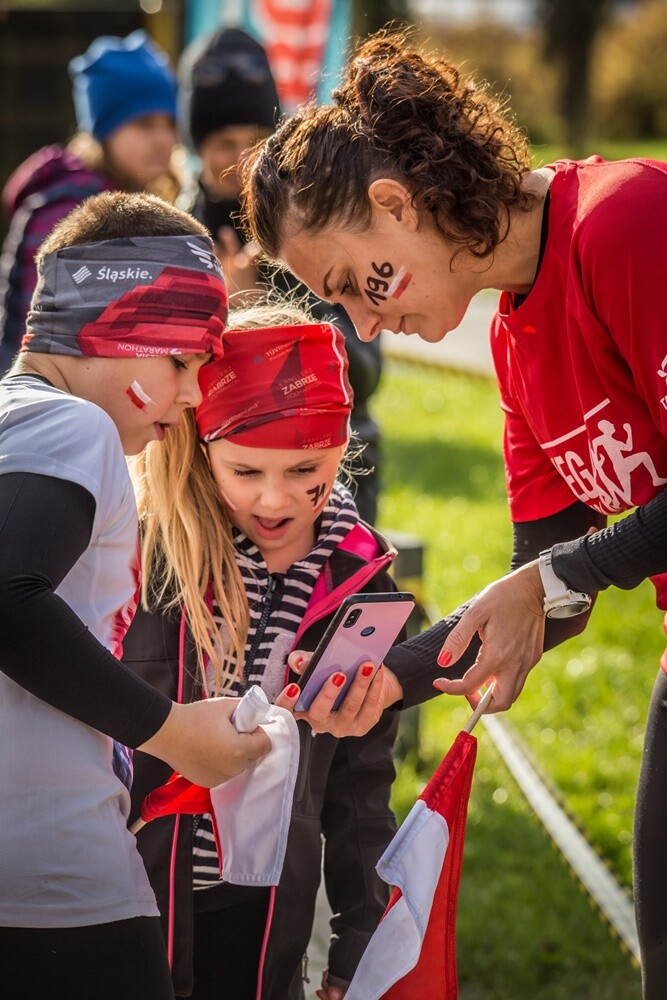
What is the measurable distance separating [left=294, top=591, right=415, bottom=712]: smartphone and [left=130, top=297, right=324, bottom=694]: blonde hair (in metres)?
0.26

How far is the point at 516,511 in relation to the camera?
9.25 ft

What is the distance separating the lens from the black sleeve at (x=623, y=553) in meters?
2.26

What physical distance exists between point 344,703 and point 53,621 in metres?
0.74

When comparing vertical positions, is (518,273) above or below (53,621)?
above

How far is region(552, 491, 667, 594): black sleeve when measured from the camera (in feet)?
7.41

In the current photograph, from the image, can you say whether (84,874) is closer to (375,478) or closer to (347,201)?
(347,201)

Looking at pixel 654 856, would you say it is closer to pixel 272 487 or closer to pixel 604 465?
pixel 604 465

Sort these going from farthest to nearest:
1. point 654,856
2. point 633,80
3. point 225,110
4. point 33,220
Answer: point 633,80
point 33,220
point 225,110
point 654,856

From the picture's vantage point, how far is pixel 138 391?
7.10 ft

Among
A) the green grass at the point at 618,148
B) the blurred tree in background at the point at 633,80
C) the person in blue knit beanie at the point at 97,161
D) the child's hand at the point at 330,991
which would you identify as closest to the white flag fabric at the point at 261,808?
the child's hand at the point at 330,991

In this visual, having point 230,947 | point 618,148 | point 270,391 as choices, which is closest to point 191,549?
point 270,391

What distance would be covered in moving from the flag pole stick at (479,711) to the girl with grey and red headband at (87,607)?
44 centimetres

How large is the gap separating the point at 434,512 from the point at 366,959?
666 cm

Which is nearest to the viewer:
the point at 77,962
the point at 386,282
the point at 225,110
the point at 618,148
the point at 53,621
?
the point at 53,621
